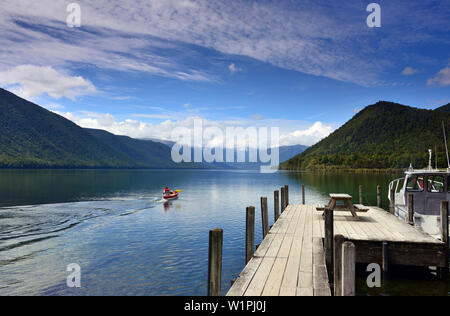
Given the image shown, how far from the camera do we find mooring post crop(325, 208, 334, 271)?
433 inches

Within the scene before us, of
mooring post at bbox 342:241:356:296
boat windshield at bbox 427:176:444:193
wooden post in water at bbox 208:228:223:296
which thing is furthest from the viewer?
boat windshield at bbox 427:176:444:193

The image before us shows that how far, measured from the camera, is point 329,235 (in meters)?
11.1

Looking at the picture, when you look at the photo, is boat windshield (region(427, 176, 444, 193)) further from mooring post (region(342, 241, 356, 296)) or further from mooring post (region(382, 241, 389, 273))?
mooring post (region(342, 241, 356, 296))

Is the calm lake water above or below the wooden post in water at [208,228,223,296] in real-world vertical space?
below

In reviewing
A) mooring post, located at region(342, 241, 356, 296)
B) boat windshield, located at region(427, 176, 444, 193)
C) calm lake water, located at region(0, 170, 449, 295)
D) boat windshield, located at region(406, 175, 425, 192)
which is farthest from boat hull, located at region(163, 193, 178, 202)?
mooring post, located at region(342, 241, 356, 296)

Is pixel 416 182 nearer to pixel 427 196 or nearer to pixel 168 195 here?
pixel 427 196

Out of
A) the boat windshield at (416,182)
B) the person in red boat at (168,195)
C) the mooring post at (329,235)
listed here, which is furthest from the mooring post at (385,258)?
the person in red boat at (168,195)

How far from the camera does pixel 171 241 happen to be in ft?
67.2

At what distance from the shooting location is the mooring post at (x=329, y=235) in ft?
36.1

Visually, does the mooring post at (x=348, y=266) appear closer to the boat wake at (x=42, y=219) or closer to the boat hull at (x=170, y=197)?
the boat wake at (x=42, y=219)

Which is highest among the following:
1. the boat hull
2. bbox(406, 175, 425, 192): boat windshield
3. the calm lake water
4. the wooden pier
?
bbox(406, 175, 425, 192): boat windshield
